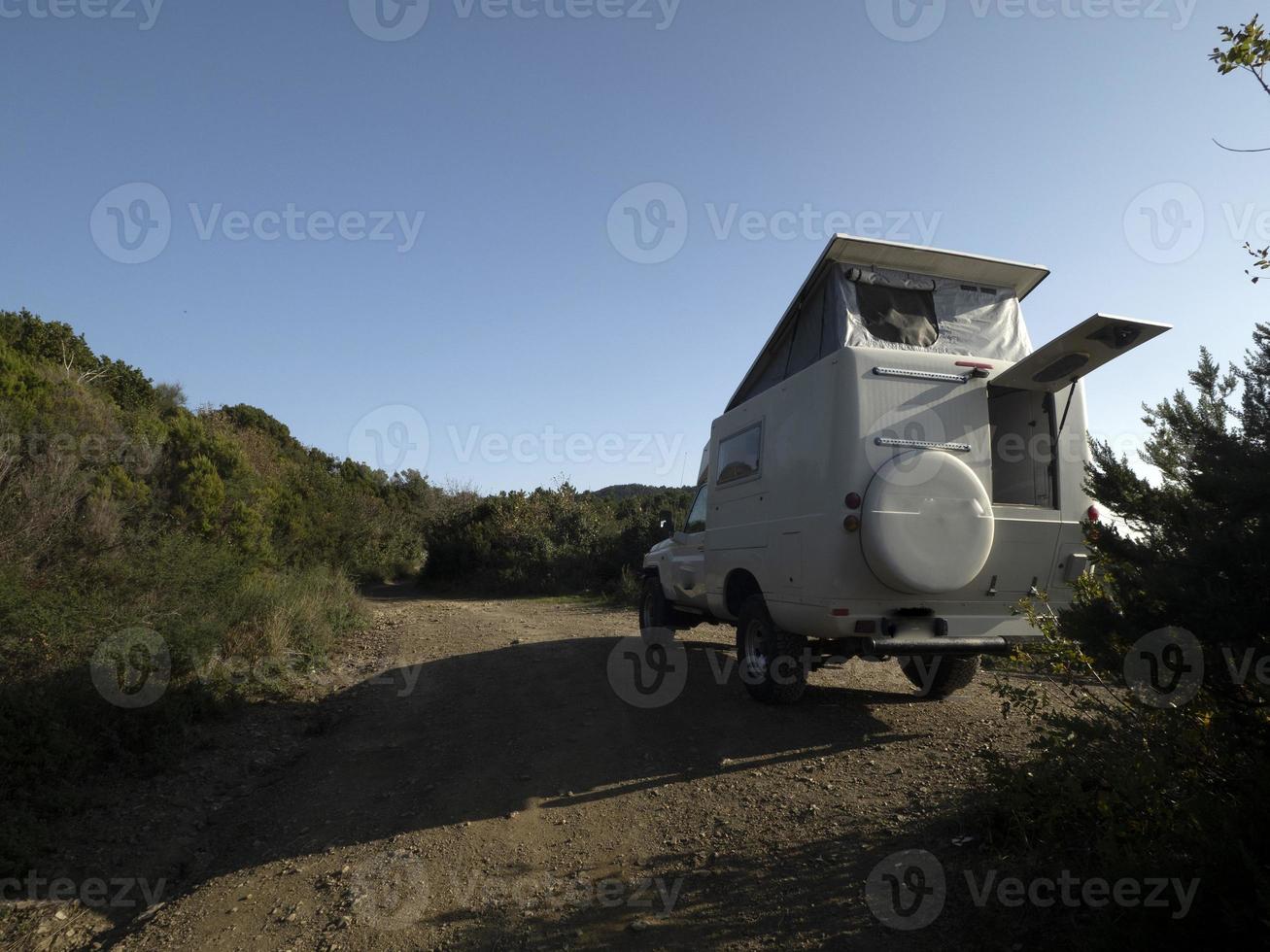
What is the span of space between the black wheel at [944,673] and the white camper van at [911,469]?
20mm

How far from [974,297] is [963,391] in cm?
130

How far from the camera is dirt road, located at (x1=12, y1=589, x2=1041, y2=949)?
3578 millimetres

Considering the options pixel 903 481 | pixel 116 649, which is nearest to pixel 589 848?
pixel 903 481

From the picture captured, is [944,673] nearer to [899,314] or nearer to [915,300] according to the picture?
[899,314]

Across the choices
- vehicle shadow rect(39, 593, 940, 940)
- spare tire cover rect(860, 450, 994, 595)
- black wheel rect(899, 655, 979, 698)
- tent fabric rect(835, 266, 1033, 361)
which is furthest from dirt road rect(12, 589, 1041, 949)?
tent fabric rect(835, 266, 1033, 361)

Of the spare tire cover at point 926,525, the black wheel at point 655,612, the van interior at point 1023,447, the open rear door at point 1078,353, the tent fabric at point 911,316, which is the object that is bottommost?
the black wheel at point 655,612

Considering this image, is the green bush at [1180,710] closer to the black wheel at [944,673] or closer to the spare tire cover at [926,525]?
the spare tire cover at [926,525]

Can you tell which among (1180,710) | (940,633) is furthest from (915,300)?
(1180,710)

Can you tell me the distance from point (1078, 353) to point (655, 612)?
251 inches

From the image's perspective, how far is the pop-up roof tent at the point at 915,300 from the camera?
6.53 m

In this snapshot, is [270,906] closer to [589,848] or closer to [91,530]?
[589,848]

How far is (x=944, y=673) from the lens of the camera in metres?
7.13

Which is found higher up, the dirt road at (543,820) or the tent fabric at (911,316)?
the tent fabric at (911,316)

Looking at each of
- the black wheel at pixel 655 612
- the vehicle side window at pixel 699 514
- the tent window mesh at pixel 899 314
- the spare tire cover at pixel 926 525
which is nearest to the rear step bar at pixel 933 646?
the spare tire cover at pixel 926 525
